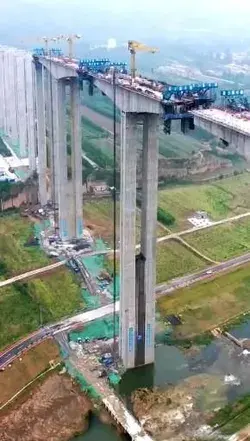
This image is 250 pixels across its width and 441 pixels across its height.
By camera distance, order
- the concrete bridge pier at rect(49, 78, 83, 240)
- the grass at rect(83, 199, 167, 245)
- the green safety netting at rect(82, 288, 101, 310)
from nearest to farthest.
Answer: the green safety netting at rect(82, 288, 101, 310) → the concrete bridge pier at rect(49, 78, 83, 240) → the grass at rect(83, 199, 167, 245)

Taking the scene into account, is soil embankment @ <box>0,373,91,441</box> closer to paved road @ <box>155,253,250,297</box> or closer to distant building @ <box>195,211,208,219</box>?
paved road @ <box>155,253,250,297</box>

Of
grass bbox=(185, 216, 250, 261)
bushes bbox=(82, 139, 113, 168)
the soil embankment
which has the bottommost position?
the soil embankment

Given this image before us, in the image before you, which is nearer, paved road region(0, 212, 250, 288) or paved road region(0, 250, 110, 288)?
paved road region(0, 250, 110, 288)

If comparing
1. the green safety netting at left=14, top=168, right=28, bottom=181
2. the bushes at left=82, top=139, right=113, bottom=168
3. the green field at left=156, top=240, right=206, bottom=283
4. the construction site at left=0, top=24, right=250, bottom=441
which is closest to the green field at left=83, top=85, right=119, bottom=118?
the bushes at left=82, top=139, right=113, bottom=168

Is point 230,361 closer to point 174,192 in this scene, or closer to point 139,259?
point 139,259

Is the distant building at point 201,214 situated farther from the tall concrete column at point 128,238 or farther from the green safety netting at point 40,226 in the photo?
the tall concrete column at point 128,238

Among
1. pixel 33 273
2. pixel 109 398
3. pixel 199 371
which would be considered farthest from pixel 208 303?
pixel 33 273
